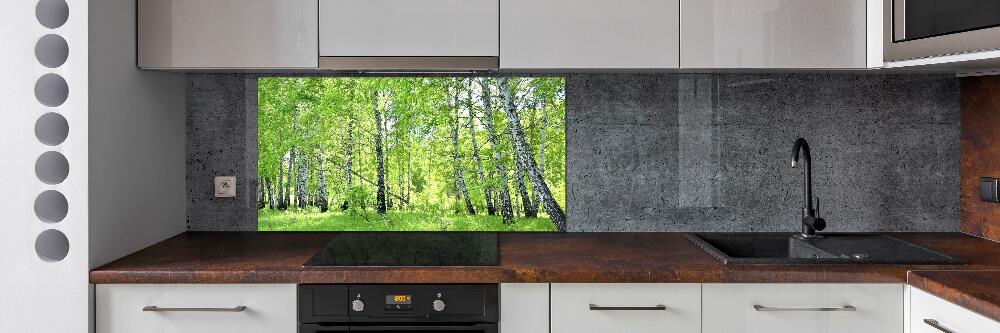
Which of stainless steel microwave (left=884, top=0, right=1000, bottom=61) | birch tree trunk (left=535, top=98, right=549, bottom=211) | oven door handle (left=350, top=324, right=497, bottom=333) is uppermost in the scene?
stainless steel microwave (left=884, top=0, right=1000, bottom=61)

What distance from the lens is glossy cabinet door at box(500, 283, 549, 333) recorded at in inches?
74.2

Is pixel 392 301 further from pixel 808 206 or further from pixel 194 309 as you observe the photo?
pixel 808 206

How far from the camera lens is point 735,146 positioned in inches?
100

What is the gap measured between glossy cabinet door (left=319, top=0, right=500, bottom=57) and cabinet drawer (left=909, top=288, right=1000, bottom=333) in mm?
1316

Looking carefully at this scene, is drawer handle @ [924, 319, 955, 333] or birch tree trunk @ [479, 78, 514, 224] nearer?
drawer handle @ [924, 319, 955, 333]

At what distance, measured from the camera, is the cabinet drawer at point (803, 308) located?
1.86 meters

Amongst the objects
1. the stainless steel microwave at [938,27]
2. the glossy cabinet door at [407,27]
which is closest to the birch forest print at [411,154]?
the glossy cabinet door at [407,27]

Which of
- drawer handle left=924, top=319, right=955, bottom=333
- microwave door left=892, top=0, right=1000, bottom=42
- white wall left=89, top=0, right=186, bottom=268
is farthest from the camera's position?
white wall left=89, top=0, right=186, bottom=268

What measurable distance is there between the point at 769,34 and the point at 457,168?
1119mm

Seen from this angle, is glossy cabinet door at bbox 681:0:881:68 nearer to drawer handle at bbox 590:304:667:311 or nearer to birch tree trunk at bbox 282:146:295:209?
drawer handle at bbox 590:304:667:311

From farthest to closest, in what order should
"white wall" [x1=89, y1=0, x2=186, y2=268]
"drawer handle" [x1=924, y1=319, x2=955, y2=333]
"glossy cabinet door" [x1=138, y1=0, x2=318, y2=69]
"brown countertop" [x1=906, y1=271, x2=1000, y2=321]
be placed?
"glossy cabinet door" [x1=138, y1=0, x2=318, y2=69], "white wall" [x1=89, y1=0, x2=186, y2=268], "drawer handle" [x1=924, y1=319, x2=955, y2=333], "brown countertop" [x1=906, y1=271, x2=1000, y2=321]

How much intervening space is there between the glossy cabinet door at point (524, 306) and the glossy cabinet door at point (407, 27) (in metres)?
0.73
